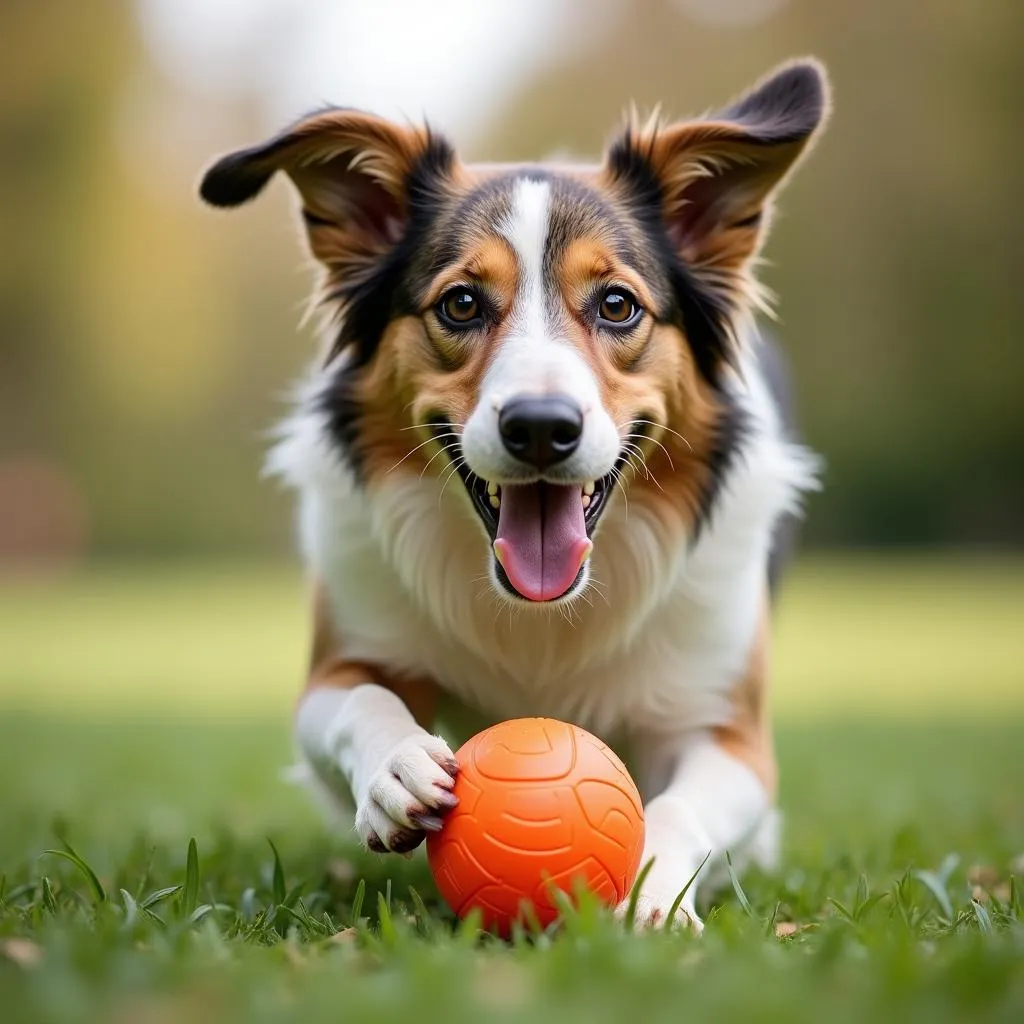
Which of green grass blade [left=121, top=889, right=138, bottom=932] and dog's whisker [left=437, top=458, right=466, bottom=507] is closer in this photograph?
green grass blade [left=121, top=889, right=138, bottom=932]

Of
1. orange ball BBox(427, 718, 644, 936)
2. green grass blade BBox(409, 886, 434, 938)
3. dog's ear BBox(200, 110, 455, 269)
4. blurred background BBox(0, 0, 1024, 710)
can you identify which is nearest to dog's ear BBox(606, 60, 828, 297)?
dog's ear BBox(200, 110, 455, 269)

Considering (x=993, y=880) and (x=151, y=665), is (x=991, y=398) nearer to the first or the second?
(x=151, y=665)

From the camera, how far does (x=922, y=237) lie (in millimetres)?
29156

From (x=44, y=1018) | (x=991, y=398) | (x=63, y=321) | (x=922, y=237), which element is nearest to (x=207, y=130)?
(x=63, y=321)

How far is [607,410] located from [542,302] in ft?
1.19

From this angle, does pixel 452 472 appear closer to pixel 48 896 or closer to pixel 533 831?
pixel 533 831

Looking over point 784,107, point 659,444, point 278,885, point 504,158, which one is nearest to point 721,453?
point 659,444

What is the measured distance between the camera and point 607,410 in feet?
12.3

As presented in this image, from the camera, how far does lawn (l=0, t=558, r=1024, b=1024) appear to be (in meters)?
2.31

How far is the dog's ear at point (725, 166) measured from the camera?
166 inches

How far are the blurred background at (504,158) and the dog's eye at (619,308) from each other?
1540cm

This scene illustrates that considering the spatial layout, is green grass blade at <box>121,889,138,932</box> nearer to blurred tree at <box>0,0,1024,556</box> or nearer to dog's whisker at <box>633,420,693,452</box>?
dog's whisker at <box>633,420,693,452</box>

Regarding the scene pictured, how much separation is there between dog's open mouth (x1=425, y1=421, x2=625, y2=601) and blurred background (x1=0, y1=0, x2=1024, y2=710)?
51.0ft

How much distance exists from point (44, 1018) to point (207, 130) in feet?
128
